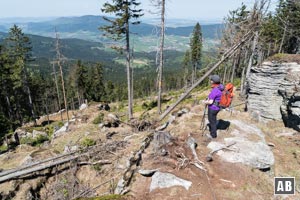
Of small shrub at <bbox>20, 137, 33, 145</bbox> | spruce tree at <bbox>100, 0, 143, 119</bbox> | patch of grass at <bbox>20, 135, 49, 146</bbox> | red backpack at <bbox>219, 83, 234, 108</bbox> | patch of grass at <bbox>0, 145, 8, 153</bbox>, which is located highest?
spruce tree at <bbox>100, 0, 143, 119</bbox>

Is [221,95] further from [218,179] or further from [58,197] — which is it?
[58,197]

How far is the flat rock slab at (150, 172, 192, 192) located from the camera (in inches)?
270

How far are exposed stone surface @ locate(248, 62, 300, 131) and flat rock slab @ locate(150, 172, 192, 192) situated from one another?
7.77 metres

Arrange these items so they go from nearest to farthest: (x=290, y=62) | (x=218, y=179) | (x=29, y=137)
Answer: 1. (x=218, y=179)
2. (x=290, y=62)
3. (x=29, y=137)

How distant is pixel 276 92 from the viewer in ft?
45.9

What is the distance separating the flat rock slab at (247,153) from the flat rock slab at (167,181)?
2.04 m

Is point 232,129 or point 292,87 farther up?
point 292,87

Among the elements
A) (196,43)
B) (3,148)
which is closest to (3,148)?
(3,148)

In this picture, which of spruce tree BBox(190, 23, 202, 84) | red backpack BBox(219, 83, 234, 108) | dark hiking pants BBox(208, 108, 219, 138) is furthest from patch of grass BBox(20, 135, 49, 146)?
spruce tree BBox(190, 23, 202, 84)

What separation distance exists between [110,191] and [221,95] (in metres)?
4.78

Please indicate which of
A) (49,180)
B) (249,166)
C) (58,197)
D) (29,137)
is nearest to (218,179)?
(249,166)

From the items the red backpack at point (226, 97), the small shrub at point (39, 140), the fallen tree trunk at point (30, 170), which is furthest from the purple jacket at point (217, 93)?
the small shrub at point (39, 140)

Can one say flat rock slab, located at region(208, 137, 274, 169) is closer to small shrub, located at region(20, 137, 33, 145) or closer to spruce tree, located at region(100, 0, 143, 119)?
spruce tree, located at region(100, 0, 143, 119)

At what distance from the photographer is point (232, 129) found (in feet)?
33.7
